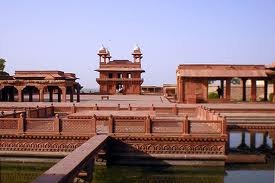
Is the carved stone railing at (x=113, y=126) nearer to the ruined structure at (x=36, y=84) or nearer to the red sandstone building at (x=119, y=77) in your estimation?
the ruined structure at (x=36, y=84)

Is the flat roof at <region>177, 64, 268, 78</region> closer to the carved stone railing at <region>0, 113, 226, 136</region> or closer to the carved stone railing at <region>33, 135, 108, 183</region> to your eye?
the carved stone railing at <region>0, 113, 226, 136</region>

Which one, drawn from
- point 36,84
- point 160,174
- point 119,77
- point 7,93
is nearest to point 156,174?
point 160,174

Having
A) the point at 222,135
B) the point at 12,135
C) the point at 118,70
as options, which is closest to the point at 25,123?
the point at 12,135

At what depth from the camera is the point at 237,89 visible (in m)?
56.6

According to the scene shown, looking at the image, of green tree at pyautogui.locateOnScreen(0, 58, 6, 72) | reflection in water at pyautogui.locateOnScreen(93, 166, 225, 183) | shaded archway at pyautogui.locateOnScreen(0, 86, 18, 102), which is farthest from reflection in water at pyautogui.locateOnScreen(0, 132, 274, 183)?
green tree at pyautogui.locateOnScreen(0, 58, 6, 72)

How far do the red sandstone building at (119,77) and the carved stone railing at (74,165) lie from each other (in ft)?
150

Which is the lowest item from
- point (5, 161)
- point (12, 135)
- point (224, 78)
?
point (5, 161)

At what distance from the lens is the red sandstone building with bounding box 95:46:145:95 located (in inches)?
2306

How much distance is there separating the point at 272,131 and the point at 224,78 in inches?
563

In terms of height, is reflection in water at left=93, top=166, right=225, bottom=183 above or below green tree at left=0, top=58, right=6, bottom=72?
below

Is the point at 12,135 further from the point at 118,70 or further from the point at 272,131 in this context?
the point at 118,70

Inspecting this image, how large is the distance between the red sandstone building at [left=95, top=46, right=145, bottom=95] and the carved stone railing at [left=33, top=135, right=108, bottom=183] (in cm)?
4570

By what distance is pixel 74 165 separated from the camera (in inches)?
344

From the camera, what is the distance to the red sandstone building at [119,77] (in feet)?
192
